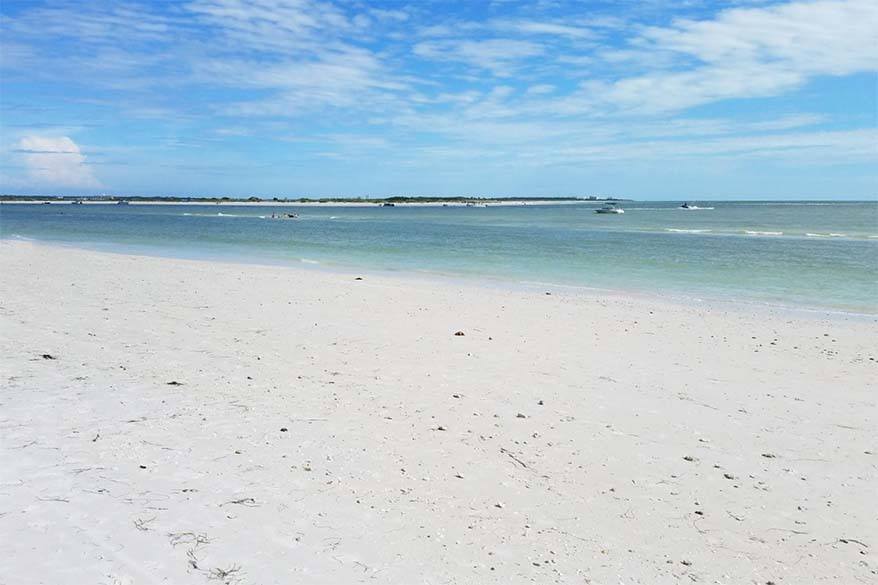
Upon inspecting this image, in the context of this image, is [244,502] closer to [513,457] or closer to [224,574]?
[224,574]

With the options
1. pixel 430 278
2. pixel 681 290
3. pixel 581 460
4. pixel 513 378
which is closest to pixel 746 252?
pixel 681 290

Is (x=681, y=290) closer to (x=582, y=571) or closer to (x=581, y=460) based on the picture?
(x=581, y=460)

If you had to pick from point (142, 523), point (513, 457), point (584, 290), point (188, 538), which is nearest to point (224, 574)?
point (188, 538)

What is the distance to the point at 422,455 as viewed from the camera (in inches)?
222

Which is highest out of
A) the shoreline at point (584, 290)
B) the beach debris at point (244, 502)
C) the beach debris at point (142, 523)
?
the beach debris at point (142, 523)

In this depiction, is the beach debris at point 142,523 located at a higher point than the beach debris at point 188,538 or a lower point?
higher

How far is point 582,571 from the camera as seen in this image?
4.00m

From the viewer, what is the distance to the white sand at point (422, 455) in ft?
13.3

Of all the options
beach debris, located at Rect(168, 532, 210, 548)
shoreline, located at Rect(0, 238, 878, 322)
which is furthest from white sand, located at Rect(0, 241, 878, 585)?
shoreline, located at Rect(0, 238, 878, 322)

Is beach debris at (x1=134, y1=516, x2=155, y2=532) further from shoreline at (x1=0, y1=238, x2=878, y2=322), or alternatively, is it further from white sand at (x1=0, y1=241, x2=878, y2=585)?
shoreline at (x1=0, y1=238, x2=878, y2=322)

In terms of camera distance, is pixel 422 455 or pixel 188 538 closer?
pixel 188 538

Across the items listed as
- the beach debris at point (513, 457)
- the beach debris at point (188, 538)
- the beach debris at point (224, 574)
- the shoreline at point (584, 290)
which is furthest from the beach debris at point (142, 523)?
the shoreline at point (584, 290)

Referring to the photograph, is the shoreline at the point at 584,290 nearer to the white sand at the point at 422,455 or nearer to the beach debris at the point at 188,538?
the white sand at the point at 422,455

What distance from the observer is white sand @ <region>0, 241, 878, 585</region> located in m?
4.06
